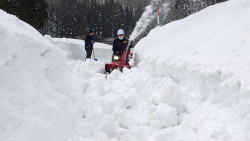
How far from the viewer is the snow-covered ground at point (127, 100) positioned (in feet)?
8.52

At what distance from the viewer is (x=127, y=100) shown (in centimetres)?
426

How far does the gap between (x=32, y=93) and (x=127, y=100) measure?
1665 mm

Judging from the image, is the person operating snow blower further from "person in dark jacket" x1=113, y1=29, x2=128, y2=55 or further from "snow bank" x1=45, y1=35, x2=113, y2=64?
"snow bank" x1=45, y1=35, x2=113, y2=64

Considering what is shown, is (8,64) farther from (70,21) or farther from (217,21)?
(70,21)

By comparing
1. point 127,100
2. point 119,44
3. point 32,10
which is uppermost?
point 32,10

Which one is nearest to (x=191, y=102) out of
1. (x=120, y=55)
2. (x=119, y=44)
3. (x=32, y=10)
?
(x=120, y=55)

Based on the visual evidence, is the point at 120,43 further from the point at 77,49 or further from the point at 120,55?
the point at 77,49

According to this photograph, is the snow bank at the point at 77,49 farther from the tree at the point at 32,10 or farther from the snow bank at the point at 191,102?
the snow bank at the point at 191,102

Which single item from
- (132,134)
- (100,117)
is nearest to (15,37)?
(100,117)

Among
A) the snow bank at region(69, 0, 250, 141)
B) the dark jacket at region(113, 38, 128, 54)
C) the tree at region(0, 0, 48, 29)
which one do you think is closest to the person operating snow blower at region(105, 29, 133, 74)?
the dark jacket at region(113, 38, 128, 54)

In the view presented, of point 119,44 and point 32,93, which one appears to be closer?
point 32,93

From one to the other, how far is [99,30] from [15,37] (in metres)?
52.5

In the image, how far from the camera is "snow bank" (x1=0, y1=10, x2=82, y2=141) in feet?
8.55

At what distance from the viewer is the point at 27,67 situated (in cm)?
314
